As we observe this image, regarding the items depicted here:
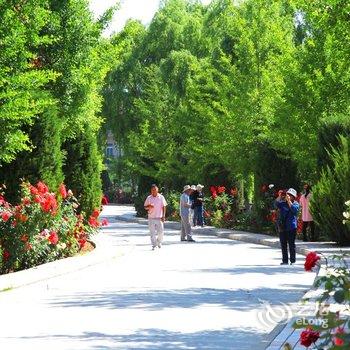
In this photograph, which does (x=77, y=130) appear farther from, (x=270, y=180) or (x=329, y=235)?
(x=270, y=180)

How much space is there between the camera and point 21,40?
18031 mm

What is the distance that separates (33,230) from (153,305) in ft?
19.5

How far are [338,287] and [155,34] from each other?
184 ft

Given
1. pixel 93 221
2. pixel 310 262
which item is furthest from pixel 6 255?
pixel 310 262

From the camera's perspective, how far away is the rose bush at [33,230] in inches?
741

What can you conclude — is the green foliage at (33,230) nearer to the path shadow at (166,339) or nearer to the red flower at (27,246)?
the red flower at (27,246)

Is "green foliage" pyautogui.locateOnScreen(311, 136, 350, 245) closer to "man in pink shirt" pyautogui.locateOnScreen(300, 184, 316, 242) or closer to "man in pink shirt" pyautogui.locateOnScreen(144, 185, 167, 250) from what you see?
"man in pink shirt" pyautogui.locateOnScreen(300, 184, 316, 242)

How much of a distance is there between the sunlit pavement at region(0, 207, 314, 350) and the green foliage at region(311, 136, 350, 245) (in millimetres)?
4956

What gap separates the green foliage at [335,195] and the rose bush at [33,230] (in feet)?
28.2

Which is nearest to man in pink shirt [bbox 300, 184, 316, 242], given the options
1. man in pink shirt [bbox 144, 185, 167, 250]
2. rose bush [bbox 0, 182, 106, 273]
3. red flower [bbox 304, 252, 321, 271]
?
man in pink shirt [bbox 144, 185, 167, 250]

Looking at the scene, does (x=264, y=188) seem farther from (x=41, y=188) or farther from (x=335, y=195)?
(x=41, y=188)

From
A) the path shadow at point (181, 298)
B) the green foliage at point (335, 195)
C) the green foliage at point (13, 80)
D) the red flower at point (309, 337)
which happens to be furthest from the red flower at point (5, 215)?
the red flower at point (309, 337)

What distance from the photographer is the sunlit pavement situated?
1075 cm

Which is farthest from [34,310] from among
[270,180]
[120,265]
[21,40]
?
[270,180]
